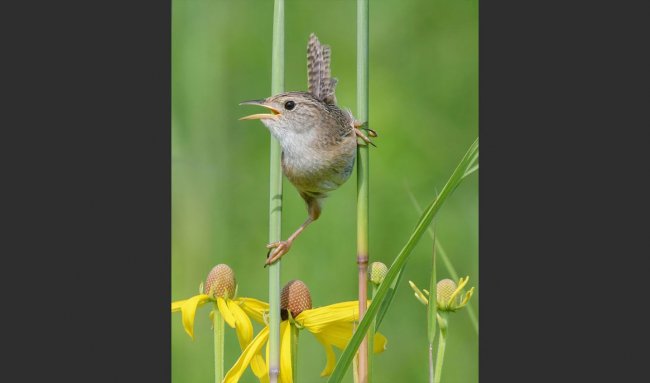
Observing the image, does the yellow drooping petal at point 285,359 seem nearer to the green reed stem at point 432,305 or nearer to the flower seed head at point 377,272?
the flower seed head at point 377,272

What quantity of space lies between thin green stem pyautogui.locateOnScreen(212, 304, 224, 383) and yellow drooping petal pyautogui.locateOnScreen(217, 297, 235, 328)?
0.03 m

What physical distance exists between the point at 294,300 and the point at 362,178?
363 millimetres

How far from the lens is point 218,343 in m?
2.31

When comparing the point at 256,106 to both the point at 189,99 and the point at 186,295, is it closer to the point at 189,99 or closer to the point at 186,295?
the point at 189,99

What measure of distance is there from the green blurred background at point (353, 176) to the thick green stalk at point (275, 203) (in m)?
0.05

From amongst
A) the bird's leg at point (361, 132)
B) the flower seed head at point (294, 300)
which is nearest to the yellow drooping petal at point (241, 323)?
the flower seed head at point (294, 300)

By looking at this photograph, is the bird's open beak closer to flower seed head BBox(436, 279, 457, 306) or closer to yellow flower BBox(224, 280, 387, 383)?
yellow flower BBox(224, 280, 387, 383)

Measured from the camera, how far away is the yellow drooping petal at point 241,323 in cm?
226

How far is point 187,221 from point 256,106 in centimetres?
40

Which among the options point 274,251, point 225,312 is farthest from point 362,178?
point 225,312

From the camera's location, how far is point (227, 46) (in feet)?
7.61

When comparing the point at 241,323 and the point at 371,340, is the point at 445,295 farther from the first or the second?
the point at 241,323

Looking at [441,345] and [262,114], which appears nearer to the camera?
[262,114]

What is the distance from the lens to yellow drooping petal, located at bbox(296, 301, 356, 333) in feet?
7.35
